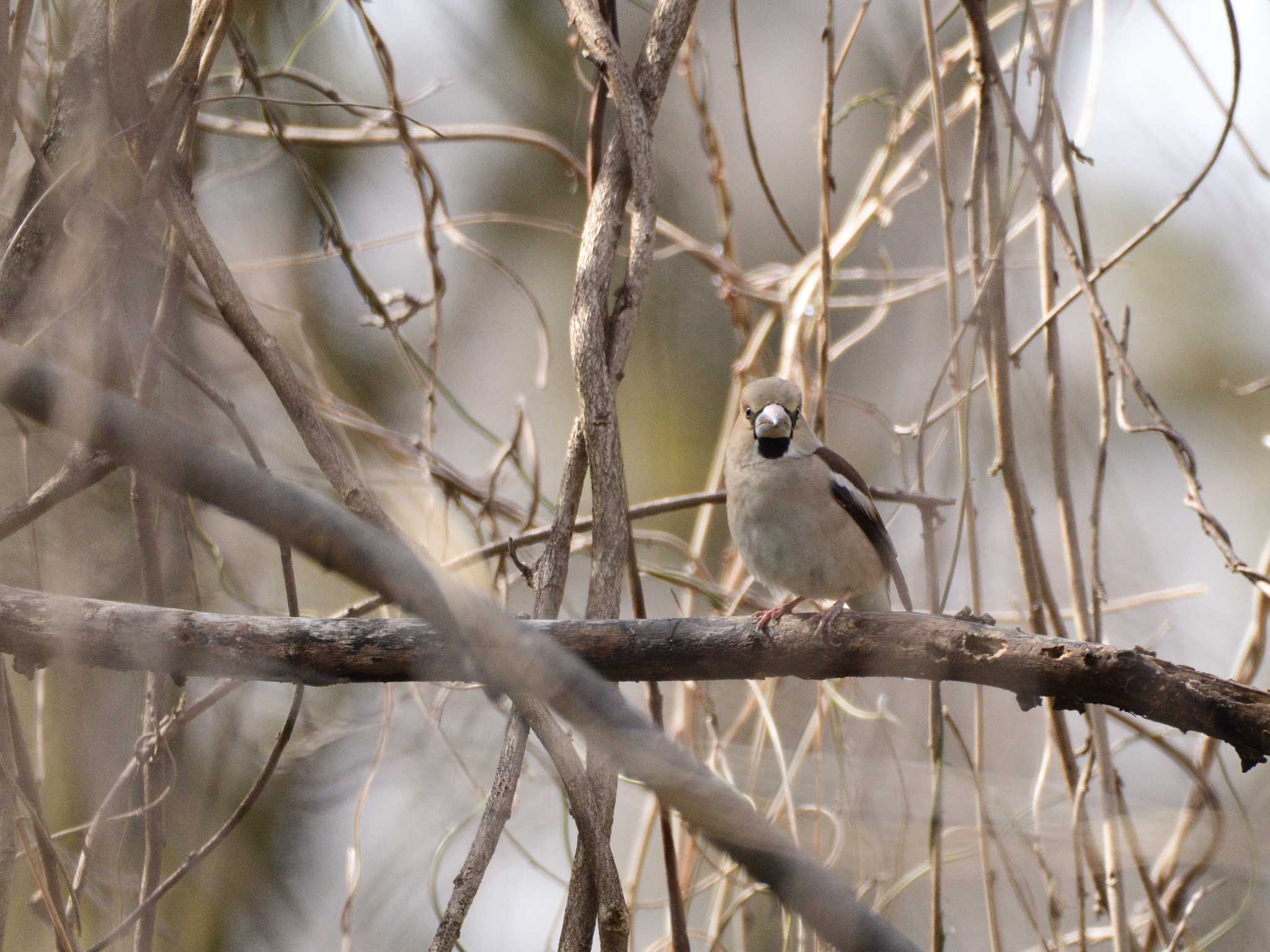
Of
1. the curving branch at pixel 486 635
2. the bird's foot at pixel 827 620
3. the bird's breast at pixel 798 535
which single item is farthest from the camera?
the bird's breast at pixel 798 535

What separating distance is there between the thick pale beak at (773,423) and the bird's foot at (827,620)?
0.91 m

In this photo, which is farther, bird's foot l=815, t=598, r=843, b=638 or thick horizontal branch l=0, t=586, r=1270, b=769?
bird's foot l=815, t=598, r=843, b=638

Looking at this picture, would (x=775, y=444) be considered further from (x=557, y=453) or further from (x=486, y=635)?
(x=557, y=453)

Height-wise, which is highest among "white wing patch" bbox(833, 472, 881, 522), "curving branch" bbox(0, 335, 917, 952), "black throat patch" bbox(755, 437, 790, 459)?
"black throat patch" bbox(755, 437, 790, 459)

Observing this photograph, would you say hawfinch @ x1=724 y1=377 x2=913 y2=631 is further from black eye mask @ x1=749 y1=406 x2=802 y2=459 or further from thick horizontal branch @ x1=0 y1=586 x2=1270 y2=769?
thick horizontal branch @ x1=0 y1=586 x2=1270 y2=769

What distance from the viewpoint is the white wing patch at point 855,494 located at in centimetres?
335

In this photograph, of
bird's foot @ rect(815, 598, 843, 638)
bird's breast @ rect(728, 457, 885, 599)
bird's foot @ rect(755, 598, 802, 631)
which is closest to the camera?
bird's foot @ rect(815, 598, 843, 638)

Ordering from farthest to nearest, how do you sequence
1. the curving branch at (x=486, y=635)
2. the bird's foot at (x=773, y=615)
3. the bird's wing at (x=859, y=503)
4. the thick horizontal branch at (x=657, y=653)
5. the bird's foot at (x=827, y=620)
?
the bird's wing at (x=859, y=503)
the bird's foot at (x=773, y=615)
the bird's foot at (x=827, y=620)
the thick horizontal branch at (x=657, y=653)
the curving branch at (x=486, y=635)

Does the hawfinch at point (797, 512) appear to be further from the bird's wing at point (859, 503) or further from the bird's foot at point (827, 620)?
the bird's foot at point (827, 620)

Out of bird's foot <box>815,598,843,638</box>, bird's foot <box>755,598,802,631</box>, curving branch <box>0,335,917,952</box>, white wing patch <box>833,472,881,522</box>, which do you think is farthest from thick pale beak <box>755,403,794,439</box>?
curving branch <box>0,335,917,952</box>

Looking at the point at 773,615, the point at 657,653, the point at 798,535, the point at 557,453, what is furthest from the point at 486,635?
the point at 557,453

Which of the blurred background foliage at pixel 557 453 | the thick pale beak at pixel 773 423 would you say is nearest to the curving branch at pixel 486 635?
the blurred background foliage at pixel 557 453

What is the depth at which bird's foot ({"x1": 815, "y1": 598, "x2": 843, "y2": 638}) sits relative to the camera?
2.10 meters

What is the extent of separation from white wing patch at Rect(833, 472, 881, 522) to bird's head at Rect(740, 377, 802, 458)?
19 cm
